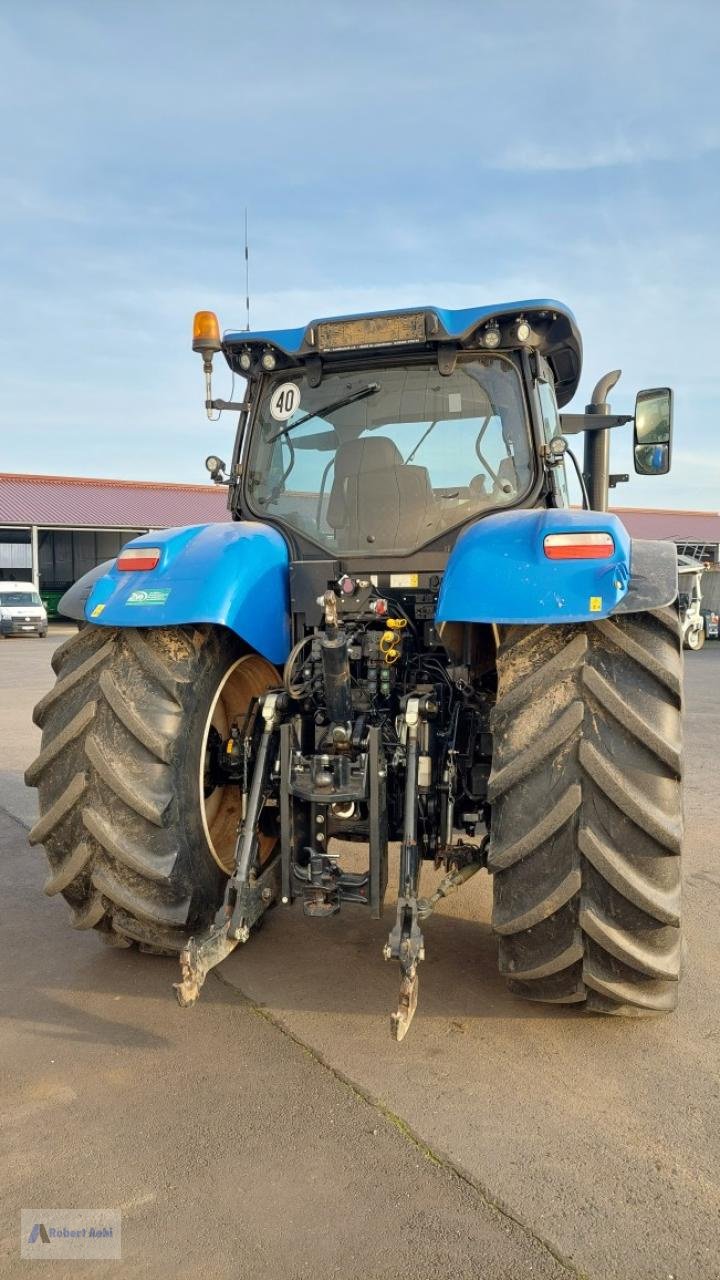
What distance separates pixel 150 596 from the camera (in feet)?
10.1

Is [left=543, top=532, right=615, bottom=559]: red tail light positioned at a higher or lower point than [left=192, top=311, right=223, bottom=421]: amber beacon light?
lower

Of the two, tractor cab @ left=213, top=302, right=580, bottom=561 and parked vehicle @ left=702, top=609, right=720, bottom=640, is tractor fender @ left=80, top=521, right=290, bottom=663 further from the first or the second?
parked vehicle @ left=702, top=609, right=720, bottom=640

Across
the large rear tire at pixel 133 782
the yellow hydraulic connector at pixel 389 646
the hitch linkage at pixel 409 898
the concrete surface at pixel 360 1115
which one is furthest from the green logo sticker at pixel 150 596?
the concrete surface at pixel 360 1115

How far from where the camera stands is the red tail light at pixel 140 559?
127 inches

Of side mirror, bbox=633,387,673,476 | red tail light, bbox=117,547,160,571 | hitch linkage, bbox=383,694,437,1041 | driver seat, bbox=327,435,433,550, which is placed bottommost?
hitch linkage, bbox=383,694,437,1041

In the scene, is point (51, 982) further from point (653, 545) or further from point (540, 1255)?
point (653, 545)

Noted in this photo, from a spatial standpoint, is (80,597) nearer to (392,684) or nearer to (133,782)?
(133,782)

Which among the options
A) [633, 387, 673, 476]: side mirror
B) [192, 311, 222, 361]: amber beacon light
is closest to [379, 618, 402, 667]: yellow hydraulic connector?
[192, 311, 222, 361]: amber beacon light

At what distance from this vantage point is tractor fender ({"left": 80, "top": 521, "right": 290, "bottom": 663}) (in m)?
3.04

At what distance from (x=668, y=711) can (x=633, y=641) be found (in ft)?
0.77

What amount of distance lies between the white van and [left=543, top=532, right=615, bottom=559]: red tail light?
25572 millimetres

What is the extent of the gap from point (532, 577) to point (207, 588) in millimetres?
1094

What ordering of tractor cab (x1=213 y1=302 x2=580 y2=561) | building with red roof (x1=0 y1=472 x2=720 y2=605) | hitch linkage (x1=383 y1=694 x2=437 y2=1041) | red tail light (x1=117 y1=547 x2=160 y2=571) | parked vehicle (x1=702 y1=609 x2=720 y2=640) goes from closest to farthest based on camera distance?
hitch linkage (x1=383 y1=694 x2=437 y2=1041)
red tail light (x1=117 y1=547 x2=160 y2=571)
tractor cab (x1=213 y1=302 x2=580 y2=561)
parked vehicle (x1=702 y1=609 x2=720 y2=640)
building with red roof (x1=0 y1=472 x2=720 y2=605)

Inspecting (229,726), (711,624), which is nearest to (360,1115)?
(229,726)
